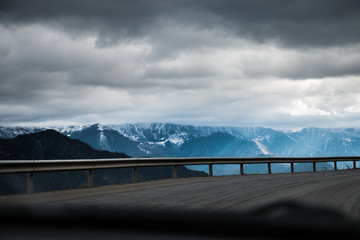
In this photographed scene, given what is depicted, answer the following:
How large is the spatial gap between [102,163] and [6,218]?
43.2 ft

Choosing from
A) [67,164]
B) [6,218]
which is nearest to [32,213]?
[6,218]

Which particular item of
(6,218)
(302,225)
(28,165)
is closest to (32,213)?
(6,218)

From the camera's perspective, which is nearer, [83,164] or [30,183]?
[30,183]

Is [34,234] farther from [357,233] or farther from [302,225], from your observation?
[357,233]

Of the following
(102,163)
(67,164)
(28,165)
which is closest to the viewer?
(28,165)

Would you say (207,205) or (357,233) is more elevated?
(357,233)

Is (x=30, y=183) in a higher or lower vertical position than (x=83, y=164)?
lower

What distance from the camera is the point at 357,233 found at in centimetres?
344

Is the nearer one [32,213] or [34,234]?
[34,234]

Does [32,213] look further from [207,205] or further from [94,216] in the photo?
[207,205]

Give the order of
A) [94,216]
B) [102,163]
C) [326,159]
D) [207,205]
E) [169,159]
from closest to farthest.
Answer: [94,216], [207,205], [102,163], [169,159], [326,159]

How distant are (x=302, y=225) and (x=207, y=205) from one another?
5453 mm

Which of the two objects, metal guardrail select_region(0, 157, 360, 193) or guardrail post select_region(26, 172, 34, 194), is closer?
guardrail post select_region(26, 172, 34, 194)

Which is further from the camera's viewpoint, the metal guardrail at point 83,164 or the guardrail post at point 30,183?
the metal guardrail at point 83,164
